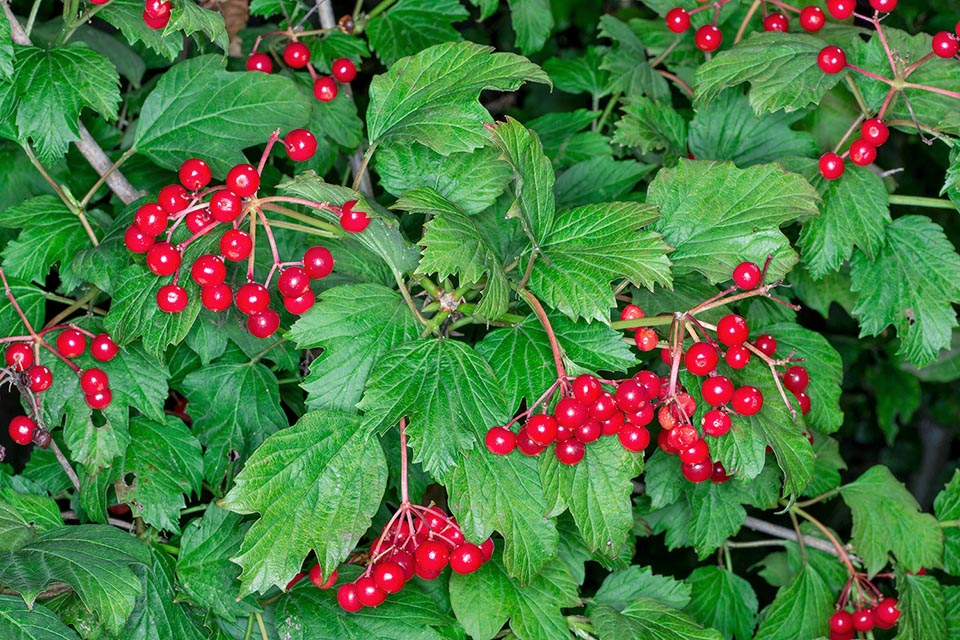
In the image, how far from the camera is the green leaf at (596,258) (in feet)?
4.23

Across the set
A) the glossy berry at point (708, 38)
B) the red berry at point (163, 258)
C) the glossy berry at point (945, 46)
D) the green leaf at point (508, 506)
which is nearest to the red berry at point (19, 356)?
the red berry at point (163, 258)

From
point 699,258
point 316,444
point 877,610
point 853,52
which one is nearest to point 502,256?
point 699,258

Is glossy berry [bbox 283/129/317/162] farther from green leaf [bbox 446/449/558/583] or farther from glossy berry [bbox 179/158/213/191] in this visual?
green leaf [bbox 446/449/558/583]

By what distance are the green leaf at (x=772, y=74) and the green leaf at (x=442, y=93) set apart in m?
0.37

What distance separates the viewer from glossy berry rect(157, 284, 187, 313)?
131 centimetres

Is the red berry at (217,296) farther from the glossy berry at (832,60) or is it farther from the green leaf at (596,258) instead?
the glossy berry at (832,60)

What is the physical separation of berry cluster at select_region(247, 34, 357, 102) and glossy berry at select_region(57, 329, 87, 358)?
0.57m

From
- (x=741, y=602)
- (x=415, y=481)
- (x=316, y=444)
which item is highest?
(x=316, y=444)

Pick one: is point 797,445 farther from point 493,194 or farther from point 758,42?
point 758,42

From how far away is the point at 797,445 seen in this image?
4.65ft

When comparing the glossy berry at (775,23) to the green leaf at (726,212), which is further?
the glossy berry at (775,23)

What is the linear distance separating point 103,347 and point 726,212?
0.95m

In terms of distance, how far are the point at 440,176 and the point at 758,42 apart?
0.60 meters

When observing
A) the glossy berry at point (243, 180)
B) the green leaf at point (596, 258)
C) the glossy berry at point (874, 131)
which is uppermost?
the glossy berry at point (243, 180)
